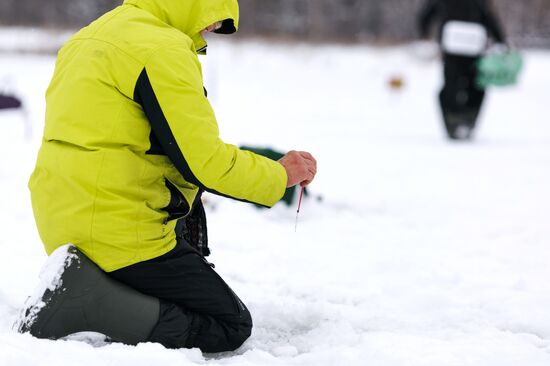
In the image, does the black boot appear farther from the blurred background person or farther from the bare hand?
the blurred background person

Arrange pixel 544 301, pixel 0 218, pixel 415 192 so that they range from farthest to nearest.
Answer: pixel 415 192 < pixel 0 218 < pixel 544 301

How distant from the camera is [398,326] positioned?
2947 mm

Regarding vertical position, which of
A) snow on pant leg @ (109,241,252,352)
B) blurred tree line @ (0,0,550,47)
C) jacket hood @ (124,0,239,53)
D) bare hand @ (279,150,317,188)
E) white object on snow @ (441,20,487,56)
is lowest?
blurred tree line @ (0,0,550,47)

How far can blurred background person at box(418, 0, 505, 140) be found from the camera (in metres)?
8.79

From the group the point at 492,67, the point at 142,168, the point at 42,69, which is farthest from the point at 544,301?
the point at 42,69

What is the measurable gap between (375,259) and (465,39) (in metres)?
5.56

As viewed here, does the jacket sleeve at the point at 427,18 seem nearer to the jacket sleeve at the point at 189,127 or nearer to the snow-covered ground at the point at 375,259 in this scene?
the snow-covered ground at the point at 375,259

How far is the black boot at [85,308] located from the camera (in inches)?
90.7

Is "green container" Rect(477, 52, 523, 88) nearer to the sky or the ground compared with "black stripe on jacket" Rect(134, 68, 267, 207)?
nearer to the ground

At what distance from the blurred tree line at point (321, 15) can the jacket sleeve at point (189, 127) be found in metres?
31.9

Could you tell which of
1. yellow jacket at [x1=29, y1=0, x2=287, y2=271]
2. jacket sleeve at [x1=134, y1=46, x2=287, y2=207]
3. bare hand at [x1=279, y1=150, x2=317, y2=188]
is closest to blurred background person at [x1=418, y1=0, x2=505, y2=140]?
bare hand at [x1=279, y1=150, x2=317, y2=188]

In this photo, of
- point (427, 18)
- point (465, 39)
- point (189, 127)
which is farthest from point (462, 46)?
point (189, 127)

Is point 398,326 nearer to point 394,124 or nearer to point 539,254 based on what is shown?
point 539,254

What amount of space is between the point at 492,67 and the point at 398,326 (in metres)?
6.31
